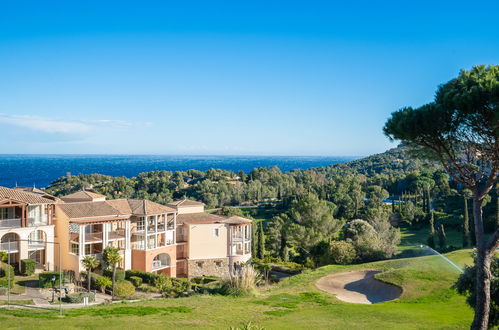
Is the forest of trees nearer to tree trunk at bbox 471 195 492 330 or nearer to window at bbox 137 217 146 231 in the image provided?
tree trunk at bbox 471 195 492 330

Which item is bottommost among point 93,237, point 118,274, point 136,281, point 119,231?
point 136,281

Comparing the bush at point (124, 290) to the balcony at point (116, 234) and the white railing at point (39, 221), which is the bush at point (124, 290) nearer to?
the balcony at point (116, 234)

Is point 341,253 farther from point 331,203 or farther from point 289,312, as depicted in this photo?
point 331,203

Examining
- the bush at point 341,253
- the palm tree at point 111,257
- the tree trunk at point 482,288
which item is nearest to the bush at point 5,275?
the palm tree at point 111,257

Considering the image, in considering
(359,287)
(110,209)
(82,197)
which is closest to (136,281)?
(110,209)

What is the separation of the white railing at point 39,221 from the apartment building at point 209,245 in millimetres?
9877

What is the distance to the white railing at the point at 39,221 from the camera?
27.3 meters

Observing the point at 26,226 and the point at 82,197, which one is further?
the point at 82,197

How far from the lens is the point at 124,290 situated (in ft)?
81.1

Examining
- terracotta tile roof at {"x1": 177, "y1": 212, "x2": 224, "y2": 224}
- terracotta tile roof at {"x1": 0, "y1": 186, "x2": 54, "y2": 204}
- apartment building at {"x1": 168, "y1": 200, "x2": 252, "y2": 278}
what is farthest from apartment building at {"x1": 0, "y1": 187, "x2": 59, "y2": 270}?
terracotta tile roof at {"x1": 177, "y1": 212, "x2": 224, "y2": 224}

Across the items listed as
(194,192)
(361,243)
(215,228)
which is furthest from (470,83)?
(194,192)

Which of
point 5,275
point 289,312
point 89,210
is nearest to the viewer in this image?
point 289,312

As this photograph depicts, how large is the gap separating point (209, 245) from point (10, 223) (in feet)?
46.5

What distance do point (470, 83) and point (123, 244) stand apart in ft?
82.0
